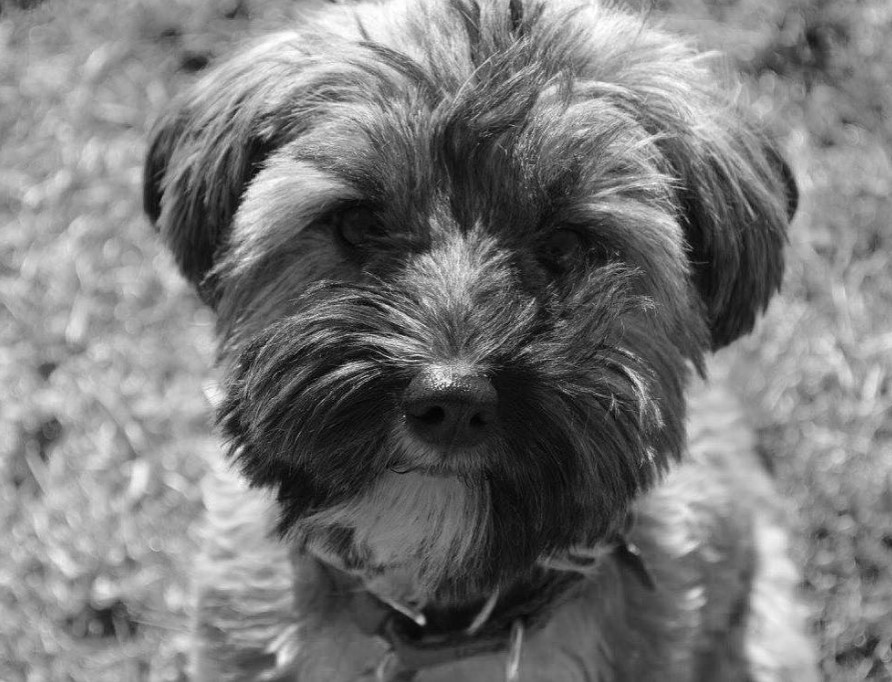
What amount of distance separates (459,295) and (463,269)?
0.08 meters

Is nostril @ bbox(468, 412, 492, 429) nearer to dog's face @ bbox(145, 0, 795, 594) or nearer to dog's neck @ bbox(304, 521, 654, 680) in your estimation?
dog's face @ bbox(145, 0, 795, 594)

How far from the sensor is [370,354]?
2.56 metres

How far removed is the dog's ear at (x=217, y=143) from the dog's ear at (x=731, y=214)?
933 millimetres

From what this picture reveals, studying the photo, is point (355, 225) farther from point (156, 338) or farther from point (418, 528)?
point (156, 338)

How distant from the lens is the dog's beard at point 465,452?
2.56 metres

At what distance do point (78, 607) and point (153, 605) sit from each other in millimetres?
246

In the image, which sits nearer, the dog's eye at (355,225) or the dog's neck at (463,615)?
the dog's eye at (355,225)

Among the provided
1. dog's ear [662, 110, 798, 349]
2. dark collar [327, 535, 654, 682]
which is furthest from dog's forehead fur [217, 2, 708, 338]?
dark collar [327, 535, 654, 682]

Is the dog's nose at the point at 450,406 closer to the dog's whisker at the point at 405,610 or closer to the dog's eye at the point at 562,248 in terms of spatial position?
the dog's eye at the point at 562,248

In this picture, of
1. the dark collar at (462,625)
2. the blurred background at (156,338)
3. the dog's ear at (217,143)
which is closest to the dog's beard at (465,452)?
the dark collar at (462,625)

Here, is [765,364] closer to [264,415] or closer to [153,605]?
[153,605]

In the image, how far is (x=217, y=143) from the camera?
3057 mm

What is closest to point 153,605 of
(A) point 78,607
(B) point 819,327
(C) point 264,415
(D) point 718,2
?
A: (A) point 78,607

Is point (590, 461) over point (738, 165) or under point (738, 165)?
under
